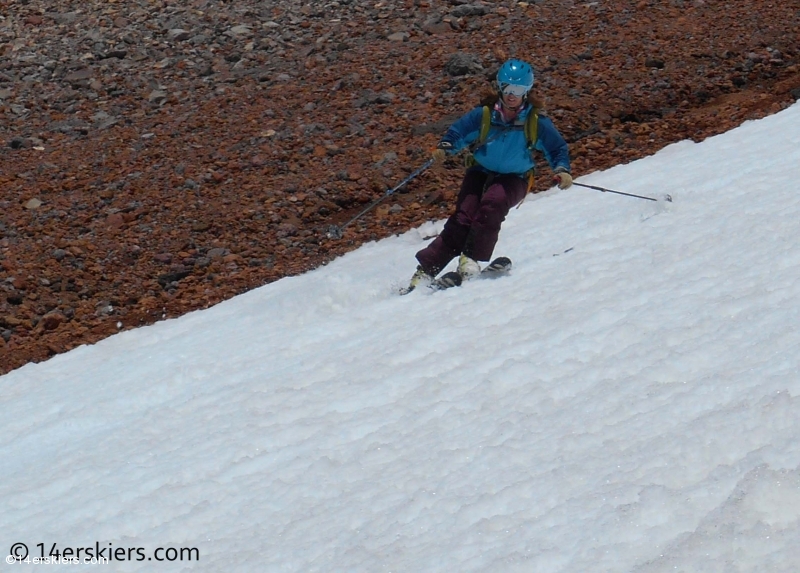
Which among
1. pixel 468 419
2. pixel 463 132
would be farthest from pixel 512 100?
pixel 468 419

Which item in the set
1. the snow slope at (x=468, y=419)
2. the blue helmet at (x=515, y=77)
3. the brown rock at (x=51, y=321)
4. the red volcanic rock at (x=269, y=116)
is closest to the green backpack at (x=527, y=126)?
the blue helmet at (x=515, y=77)

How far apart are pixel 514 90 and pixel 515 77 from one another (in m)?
0.13

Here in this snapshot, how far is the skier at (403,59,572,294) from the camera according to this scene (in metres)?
7.79

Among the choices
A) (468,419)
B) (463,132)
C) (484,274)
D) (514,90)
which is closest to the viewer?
(468,419)

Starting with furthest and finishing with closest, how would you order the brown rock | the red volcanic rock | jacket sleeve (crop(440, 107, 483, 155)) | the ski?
1. the red volcanic rock
2. the brown rock
3. the ski
4. jacket sleeve (crop(440, 107, 483, 155))

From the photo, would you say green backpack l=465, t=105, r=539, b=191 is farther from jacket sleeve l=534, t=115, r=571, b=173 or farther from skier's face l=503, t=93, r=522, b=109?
skier's face l=503, t=93, r=522, b=109

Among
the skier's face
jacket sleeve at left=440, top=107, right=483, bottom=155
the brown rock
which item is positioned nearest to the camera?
the skier's face

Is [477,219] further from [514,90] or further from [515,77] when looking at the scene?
[515,77]

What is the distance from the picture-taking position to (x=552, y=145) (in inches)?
310

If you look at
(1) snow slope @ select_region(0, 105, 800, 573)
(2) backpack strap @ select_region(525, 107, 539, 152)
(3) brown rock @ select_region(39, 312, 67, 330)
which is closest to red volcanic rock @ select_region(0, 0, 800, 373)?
(3) brown rock @ select_region(39, 312, 67, 330)

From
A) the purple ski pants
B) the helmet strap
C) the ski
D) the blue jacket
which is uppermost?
the helmet strap

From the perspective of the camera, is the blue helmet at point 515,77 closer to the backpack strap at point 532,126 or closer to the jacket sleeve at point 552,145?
the backpack strap at point 532,126

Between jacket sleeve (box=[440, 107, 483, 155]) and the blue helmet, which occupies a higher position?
the blue helmet

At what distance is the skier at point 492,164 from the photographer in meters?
7.79
